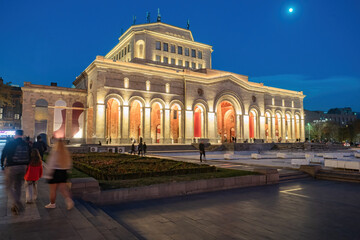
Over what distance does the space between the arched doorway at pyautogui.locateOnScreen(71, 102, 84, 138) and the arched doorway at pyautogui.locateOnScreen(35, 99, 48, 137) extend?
3649mm

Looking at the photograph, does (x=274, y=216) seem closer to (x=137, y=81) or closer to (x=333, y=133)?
(x=137, y=81)

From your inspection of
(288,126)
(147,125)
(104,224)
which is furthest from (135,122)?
(104,224)

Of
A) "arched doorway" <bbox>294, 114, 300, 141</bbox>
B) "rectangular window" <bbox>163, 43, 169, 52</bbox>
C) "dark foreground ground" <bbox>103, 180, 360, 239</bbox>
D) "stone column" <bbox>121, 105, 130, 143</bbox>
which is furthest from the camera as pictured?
"arched doorway" <bbox>294, 114, 300, 141</bbox>

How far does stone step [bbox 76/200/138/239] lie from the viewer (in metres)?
4.70

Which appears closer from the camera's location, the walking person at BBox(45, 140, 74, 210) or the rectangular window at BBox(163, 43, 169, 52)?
the walking person at BBox(45, 140, 74, 210)

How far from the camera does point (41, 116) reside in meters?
35.8

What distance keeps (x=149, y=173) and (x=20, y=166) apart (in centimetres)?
543

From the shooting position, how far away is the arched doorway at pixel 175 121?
42041 mm

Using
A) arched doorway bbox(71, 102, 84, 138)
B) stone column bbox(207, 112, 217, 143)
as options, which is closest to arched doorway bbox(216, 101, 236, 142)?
stone column bbox(207, 112, 217, 143)

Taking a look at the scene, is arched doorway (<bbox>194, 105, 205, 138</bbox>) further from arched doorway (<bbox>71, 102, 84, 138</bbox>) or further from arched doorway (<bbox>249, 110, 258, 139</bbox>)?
arched doorway (<bbox>71, 102, 84, 138</bbox>)

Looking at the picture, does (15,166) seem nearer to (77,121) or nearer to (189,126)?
(77,121)

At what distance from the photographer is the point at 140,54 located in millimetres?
45625

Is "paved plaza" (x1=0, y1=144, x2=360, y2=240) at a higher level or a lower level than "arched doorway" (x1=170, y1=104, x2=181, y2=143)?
lower

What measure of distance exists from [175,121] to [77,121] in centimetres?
1597
